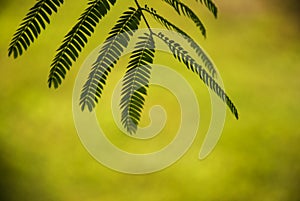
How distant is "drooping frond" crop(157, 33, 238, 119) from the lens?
0.40 meters

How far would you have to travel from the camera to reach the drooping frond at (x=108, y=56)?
1.32 feet

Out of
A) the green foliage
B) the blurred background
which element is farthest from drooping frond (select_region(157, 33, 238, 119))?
the blurred background

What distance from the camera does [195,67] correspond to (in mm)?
406

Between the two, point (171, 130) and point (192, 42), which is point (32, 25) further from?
point (171, 130)

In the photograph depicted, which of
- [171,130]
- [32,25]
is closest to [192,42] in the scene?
[32,25]

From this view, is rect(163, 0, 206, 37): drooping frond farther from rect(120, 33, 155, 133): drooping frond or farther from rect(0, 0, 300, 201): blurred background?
rect(0, 0, 300, 201): blurred background

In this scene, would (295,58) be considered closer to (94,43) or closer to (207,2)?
(94,43)

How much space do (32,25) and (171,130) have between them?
2.28m

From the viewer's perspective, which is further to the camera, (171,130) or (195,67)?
(171,130)

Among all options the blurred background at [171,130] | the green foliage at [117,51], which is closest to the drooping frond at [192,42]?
the green foliage at [117,51]

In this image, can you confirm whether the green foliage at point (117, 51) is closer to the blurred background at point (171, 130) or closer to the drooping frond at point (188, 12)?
the drooping frond at point (188, 12)

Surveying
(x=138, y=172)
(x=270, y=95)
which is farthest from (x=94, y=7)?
(x=270, y=95)

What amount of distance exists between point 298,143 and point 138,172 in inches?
33.5

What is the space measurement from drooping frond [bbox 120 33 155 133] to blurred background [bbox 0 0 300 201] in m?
2.08
